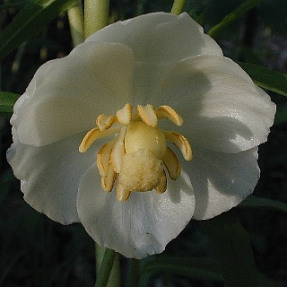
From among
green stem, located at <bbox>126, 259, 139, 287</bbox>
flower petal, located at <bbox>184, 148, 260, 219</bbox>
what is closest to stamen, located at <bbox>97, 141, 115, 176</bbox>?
flower petal, located at <bbox>184, 148, 260, 219</bbox>

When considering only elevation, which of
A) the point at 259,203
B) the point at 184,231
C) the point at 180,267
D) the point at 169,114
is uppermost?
the point at 169,114

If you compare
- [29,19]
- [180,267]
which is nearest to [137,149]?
[29,19]

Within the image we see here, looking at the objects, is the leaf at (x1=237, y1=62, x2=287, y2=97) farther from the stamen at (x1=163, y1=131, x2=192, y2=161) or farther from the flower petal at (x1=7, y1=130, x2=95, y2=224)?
the flower petal at (x1=7, y1=130, x2=95, y2=224)

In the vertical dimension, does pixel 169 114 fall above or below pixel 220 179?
above

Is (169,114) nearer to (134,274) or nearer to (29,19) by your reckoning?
(29,19)

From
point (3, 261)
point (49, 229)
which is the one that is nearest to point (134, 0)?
point (49, 229)

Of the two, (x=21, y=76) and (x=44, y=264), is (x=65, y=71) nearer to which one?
(x=44, y=264)

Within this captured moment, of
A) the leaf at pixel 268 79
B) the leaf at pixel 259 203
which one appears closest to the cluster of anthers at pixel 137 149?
the leaf at pixel 268 79
